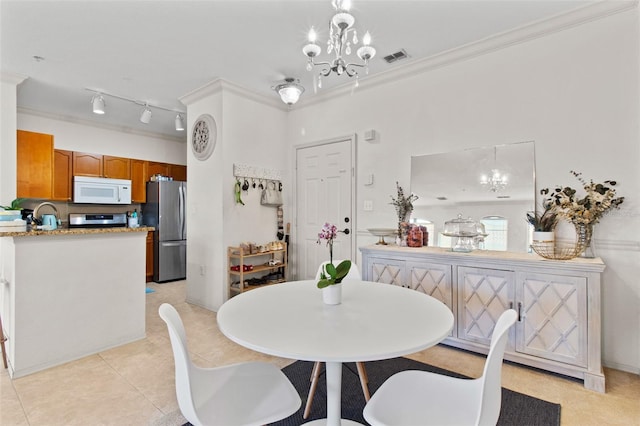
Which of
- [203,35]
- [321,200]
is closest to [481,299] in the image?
[321,200]

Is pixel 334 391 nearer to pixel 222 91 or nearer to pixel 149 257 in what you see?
pixel 222 91

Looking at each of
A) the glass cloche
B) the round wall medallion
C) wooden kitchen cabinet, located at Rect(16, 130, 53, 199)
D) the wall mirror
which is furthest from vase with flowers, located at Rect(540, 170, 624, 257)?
wooden kitchen cabinet, located at Rect(16, 130, 53, 199)

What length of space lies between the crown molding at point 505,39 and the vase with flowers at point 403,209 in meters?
1.19

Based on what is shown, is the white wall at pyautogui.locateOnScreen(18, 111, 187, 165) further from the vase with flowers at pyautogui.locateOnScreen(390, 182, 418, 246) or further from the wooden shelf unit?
the vase with flowers at pyautogui.locateOnScreen(390, 182, 418, 246)

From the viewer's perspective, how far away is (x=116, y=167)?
520 cm

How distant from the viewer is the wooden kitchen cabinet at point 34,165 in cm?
397

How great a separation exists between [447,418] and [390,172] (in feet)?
8.59

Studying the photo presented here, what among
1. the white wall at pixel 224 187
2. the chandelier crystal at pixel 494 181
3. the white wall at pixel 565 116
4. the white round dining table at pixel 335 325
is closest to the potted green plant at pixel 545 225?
the white wall at pixel 565 116

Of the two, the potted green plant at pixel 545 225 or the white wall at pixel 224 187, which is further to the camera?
the white wall at pixel 224 187

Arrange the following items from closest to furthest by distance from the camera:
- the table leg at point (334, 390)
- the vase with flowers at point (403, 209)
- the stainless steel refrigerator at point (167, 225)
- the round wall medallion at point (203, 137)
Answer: the table leg at point (334, 390)
the vase with flowers at point (403, 209)
the round wall medallion at point (203, 137)
the stainless steel refrigerator at point (167, 225)

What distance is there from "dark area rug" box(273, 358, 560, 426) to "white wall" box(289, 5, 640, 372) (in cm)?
99

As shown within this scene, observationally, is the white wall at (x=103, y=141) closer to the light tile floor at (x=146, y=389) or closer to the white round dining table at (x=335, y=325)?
the light tile floor at (x=146, y=389)

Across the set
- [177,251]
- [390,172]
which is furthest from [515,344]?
[177,251]

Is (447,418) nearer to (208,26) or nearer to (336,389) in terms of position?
(336,389)
